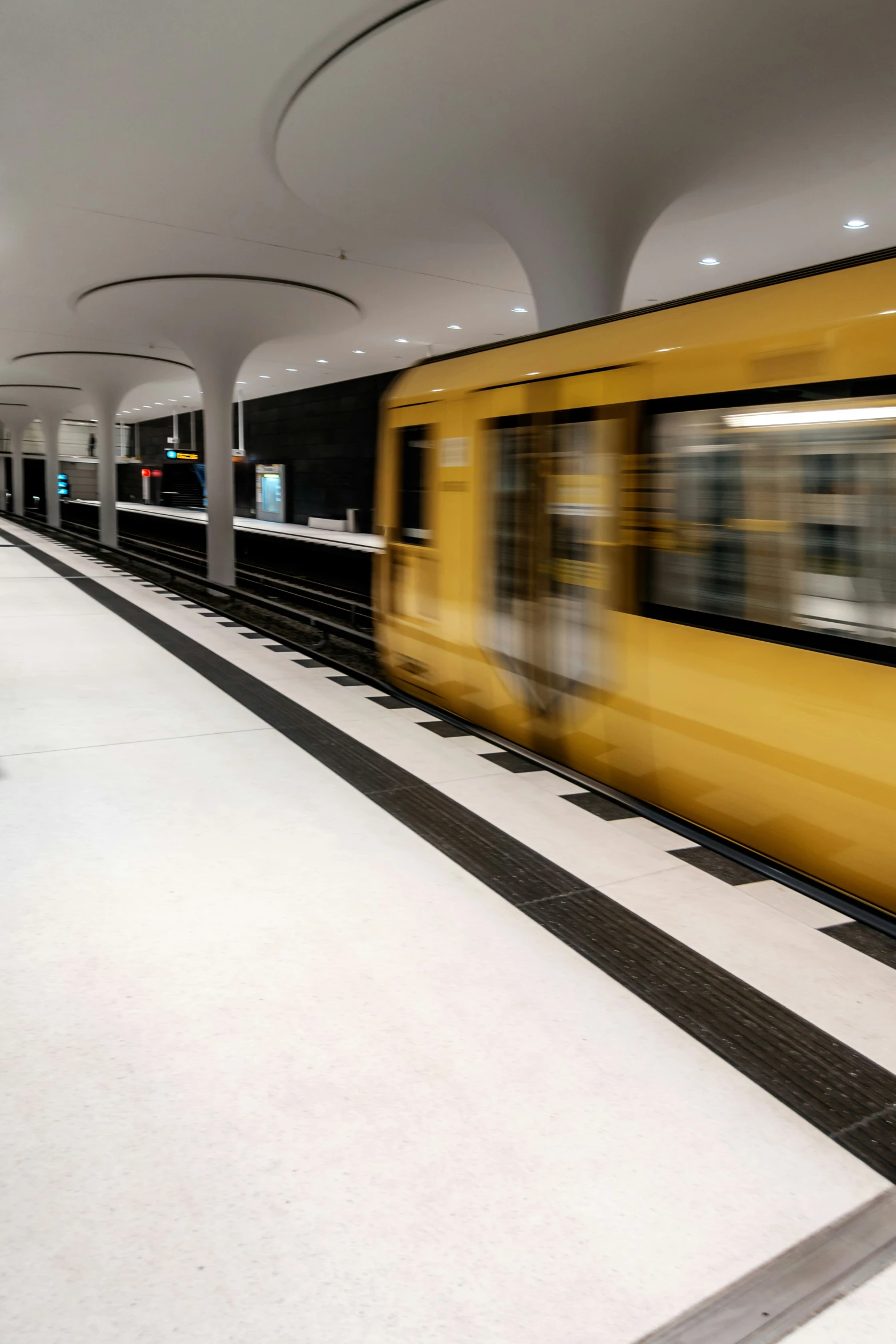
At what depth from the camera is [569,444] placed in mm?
5344

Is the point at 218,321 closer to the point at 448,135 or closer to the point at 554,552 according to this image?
the point at 448,135

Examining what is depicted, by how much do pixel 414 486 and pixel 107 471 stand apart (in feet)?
71.5

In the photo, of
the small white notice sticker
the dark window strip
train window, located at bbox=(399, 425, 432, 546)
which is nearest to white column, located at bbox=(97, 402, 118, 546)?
train window, located at bbox=(399, 425, 432, 546)

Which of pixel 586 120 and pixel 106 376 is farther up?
pixel 106 376


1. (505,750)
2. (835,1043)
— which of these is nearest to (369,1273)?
(835,1043)

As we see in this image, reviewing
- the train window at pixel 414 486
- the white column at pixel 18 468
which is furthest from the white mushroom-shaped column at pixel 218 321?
the white column at pixel 18 468

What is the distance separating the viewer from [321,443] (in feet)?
104

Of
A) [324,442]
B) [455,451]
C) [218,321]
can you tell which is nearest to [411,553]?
[455,451]

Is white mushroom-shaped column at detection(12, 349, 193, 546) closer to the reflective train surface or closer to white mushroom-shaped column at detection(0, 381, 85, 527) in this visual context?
white mushroom-shaped column at detection(0, 381, 85, 527)

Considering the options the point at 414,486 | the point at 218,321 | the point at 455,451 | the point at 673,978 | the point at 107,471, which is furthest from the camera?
the point at 107,471

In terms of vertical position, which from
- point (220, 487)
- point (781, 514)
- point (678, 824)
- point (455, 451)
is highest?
point (220, 487)

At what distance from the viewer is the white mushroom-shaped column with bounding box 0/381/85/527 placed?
29062 millimetres

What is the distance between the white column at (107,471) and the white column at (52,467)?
30.7 ft

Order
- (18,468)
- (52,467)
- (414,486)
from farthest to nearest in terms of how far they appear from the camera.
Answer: (18,468) → (52,467) → (414,486)
